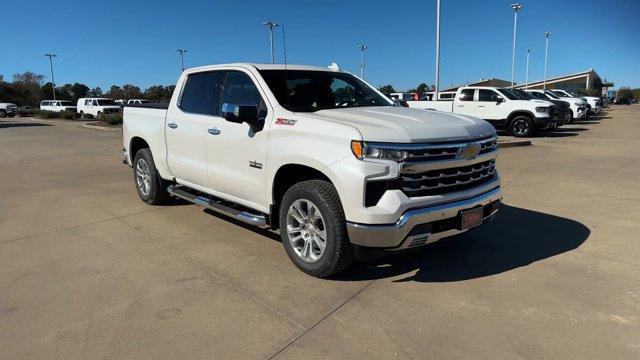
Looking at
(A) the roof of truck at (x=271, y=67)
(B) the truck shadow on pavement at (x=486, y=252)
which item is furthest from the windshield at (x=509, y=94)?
(A) the roof of truck at (x=271, y=67)

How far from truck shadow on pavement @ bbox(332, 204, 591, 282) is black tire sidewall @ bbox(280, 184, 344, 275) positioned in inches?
10.3

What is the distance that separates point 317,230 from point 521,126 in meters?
15.4

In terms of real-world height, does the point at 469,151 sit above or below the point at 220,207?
above

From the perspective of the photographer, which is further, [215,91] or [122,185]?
[122,185]

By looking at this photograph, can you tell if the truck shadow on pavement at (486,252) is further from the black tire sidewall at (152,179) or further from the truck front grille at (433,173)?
the black tire sidewall at (152,179)

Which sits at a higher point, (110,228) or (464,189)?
(464,189)

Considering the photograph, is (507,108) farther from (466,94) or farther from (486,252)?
(486,252)

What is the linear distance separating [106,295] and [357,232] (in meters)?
2.10

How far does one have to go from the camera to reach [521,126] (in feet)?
56.9

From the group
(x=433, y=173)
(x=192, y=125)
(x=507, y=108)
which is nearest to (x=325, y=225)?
(x=433, y=173)

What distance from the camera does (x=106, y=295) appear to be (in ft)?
12.6

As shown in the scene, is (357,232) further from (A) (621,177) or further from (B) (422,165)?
(A) (621,177)

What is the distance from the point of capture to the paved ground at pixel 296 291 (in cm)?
310

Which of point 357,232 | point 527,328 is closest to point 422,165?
point 357,232
